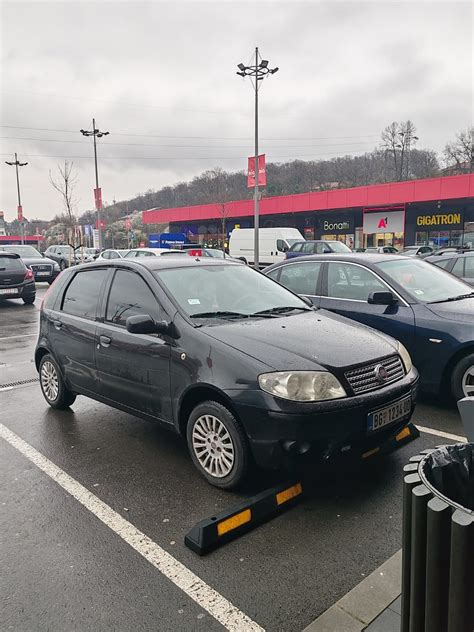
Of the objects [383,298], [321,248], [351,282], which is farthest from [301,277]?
[321,248]

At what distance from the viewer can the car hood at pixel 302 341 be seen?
3.39 m

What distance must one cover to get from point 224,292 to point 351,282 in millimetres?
2308

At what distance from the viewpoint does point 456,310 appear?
208 inches

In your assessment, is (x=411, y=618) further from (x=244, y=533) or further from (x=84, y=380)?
(x=84, y=380)

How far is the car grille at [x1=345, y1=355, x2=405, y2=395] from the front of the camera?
3.36 metres

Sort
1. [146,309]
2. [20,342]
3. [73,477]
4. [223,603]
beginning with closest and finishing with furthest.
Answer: [223,603] → [73,477] → [146,309] → [20,342]

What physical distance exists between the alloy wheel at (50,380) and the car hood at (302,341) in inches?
95.7

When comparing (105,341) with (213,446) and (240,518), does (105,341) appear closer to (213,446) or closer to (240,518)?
(213,446)

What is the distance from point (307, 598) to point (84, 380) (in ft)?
10.0

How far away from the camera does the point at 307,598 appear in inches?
99.7

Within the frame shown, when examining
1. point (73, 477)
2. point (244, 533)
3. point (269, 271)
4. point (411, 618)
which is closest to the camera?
point (411, 618)

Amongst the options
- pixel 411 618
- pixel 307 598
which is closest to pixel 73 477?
pixel 307 598

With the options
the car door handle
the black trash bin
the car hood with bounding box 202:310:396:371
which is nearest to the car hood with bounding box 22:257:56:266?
the car door handle

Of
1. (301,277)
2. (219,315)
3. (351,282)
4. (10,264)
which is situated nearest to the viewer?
(219,315)
